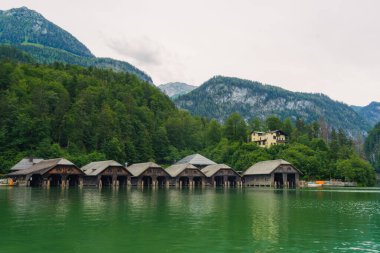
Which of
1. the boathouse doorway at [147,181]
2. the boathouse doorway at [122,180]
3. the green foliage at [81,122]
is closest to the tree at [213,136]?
the green foliage at [81,122]

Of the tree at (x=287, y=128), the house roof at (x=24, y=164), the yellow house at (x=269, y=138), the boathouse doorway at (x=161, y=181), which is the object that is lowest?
the boathouse doorway at (x=161, y=181)

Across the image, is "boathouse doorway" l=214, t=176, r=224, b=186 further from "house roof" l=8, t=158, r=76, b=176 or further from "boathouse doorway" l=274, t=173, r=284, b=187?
"house roof" l=8, t=158, r=76, b=176

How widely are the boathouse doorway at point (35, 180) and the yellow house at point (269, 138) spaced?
274 ft

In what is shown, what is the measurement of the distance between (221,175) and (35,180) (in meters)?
45.3

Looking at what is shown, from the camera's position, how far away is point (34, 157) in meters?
109

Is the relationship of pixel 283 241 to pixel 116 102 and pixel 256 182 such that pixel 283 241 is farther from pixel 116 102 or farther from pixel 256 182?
pixel 116 102

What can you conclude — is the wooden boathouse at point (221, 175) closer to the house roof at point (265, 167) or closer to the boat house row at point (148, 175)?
the boat house row at point (148, 175)

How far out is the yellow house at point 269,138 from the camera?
15119 cm

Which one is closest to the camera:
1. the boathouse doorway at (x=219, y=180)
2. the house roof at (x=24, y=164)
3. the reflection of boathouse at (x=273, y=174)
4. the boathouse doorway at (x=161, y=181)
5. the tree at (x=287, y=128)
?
the house roof at (x=24, y=164)

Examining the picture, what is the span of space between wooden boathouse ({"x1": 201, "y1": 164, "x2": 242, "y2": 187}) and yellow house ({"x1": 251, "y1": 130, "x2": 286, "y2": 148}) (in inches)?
1645

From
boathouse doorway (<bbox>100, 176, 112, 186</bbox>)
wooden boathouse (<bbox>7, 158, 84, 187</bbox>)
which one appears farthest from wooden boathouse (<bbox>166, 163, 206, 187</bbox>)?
wooden boathouse (<bbox>7, 158, 84, 187</bbox>)

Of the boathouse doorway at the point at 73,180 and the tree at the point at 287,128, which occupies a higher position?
the tree at the point at 287,128

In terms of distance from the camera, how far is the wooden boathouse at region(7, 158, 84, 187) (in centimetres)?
8562

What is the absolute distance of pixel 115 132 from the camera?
443 feet
